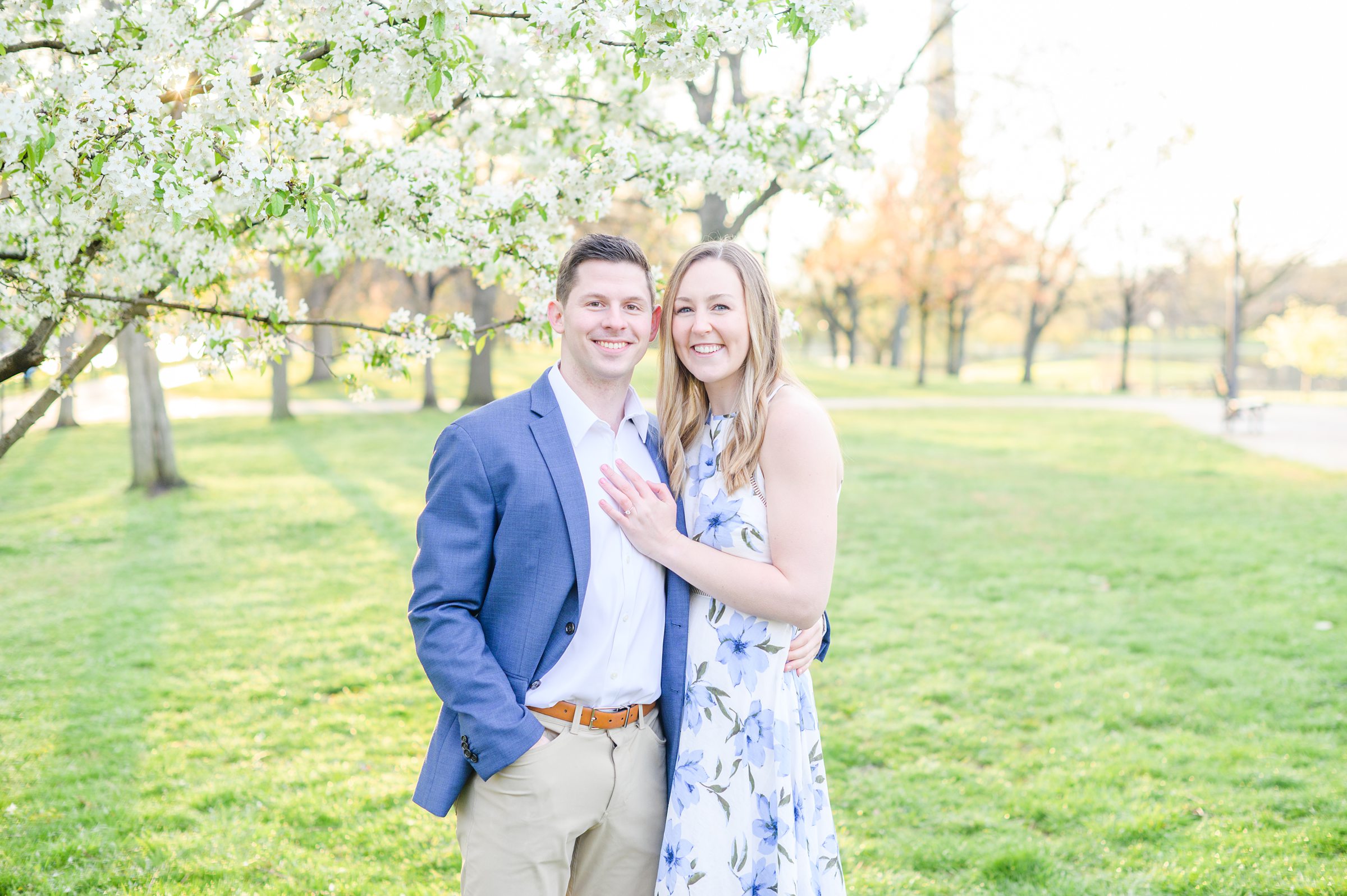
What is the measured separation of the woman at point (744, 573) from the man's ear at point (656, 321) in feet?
0.18

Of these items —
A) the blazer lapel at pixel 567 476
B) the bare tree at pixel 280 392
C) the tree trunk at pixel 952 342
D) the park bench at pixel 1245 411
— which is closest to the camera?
the blazer lapel at pixel 567 476

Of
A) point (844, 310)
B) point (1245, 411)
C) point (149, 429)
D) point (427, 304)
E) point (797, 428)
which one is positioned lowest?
point (1245, 411)

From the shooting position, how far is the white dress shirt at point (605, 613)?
238 cm

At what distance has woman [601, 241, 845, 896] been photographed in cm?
246

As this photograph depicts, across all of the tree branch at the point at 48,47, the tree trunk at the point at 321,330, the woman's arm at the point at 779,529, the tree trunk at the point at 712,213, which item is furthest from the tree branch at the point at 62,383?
the tree trunk at the point at 321,330

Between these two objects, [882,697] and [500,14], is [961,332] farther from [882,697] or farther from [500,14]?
[500,14]

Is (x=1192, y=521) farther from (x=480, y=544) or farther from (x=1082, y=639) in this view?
(x=480, y=544)

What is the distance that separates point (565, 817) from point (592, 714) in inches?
10.2

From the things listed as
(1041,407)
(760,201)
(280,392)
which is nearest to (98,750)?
(760,201)

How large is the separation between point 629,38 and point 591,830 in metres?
2.35

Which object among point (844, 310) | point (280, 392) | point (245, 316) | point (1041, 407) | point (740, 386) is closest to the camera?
point (740, 386)

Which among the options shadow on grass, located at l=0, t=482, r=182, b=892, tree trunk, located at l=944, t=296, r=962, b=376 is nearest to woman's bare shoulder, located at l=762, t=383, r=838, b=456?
shadow on grass, located at l=0, t=482, r=182, b=892

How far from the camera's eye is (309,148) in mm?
3227

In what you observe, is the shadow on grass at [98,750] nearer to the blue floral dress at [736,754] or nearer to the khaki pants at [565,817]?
the khaki pants at [565,817]
